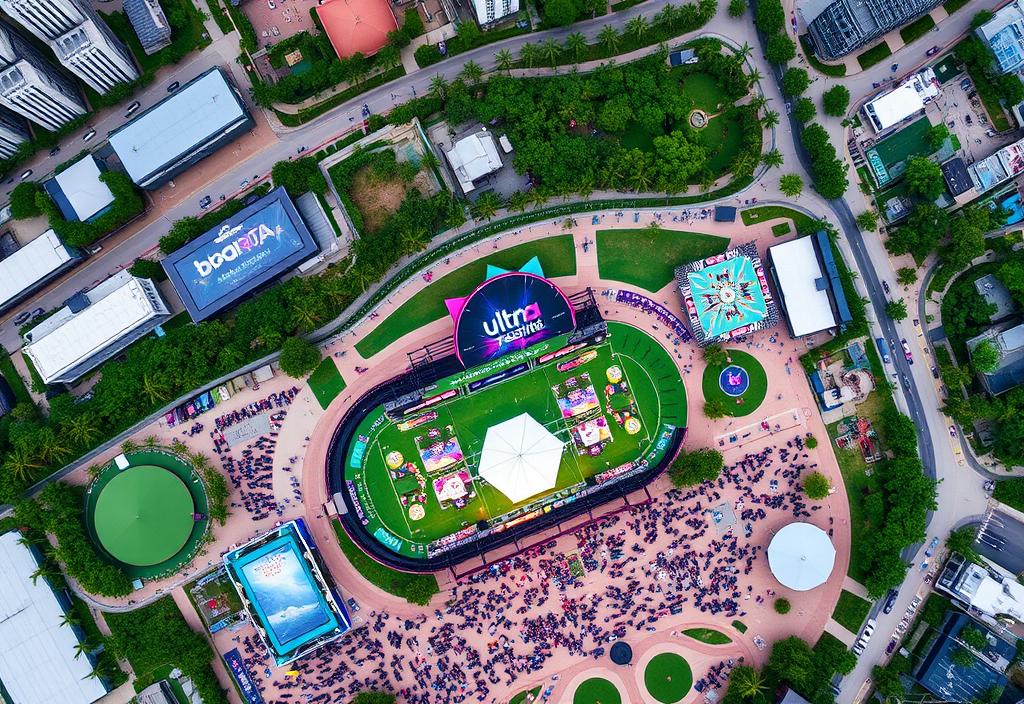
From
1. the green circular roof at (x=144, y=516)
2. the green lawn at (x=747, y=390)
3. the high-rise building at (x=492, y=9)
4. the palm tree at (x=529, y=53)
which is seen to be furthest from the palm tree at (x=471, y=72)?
the green circular roof at (x=144, y=516)

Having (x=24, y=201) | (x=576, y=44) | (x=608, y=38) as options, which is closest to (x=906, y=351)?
(x=608, y=38)

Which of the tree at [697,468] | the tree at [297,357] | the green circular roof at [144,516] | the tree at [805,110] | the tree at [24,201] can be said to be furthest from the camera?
the tree at [805,110]

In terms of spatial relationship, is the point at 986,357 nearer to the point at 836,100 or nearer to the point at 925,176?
the point at 925,176

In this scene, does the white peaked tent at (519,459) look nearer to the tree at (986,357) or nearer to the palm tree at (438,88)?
the palm tree at (438,88)

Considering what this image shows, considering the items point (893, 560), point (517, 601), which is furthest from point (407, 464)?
point (893, 560)

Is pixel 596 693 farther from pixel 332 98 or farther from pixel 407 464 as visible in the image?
pixel 332 98

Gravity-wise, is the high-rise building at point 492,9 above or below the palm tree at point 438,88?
above
